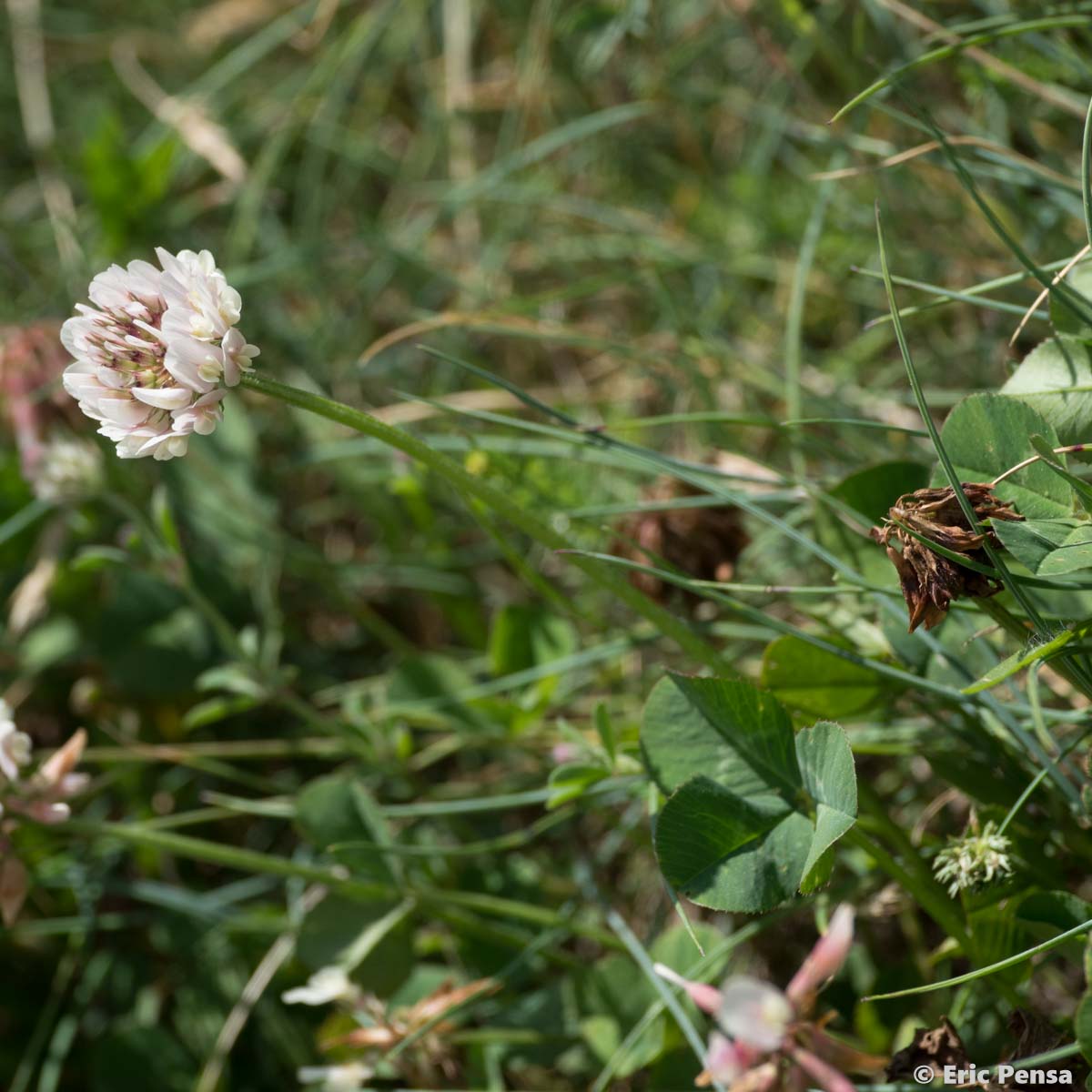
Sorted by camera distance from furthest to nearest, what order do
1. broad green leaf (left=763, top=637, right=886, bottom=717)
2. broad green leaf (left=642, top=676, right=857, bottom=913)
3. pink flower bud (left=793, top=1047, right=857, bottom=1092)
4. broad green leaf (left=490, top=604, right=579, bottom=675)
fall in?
broad green leaf (left=490, top=604, right=579, bottom=675) → broad green leaf (left=763, top=637, right=886, bottom=717) → broad green leaf (left=642, top=676, right=857, bottom=913) → pink flower bud (left=793, top=1047, right=857, bottom=1092)

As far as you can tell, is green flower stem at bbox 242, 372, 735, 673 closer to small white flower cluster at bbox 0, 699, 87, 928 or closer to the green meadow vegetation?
the green meadow vegetation

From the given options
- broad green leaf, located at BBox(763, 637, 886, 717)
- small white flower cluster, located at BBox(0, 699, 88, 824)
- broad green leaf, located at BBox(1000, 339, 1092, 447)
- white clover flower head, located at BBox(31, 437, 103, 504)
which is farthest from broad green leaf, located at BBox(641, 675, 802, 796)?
white clover flower head, located at BBox(31, 437, 103, 504)

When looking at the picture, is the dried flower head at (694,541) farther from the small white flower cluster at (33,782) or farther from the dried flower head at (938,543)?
the small white flower cluster at (33,782)

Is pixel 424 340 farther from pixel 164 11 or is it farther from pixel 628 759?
pixel 164 11

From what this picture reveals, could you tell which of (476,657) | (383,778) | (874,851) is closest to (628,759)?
(874,851)

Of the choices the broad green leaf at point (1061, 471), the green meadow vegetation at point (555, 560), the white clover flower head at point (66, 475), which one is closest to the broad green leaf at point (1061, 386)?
the green meadow vegetation at point (555, 560)

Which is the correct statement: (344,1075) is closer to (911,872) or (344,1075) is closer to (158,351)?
(911,872)
